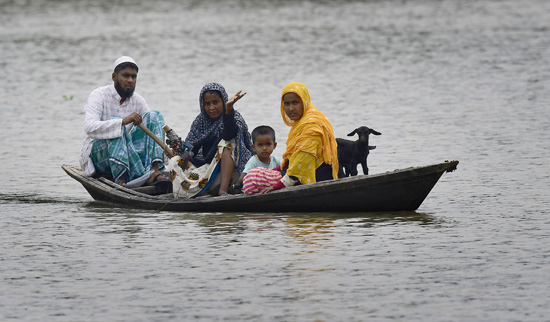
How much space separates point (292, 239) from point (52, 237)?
1704mm

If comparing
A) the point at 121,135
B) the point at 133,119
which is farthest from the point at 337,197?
the point at 121,135

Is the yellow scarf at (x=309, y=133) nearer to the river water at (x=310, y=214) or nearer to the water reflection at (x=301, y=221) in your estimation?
the water reflection at (x=301, y=221)

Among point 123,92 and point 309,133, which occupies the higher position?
point 123,92

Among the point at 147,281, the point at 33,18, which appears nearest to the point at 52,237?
the point at 147,281

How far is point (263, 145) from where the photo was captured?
7.70 metres

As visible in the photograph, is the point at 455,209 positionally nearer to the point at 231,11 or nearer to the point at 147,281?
the point at 147,281

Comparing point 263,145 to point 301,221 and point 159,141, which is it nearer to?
point 301,221

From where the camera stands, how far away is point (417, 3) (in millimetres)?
34781

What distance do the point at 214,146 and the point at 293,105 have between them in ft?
2.86

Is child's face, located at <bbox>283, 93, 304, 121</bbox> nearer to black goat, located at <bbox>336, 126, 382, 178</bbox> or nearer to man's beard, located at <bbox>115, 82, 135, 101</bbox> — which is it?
black goat, located at <bbox>336, 126, 382, 178</bbox>

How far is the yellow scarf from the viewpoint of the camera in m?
7.36

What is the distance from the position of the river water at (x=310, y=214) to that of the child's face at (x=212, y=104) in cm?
75

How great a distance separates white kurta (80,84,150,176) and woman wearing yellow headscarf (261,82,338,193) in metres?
1.55

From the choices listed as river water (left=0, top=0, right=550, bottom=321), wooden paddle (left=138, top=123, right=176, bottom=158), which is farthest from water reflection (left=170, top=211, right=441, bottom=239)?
wooden paddle (left=138, top=123, right=176, bottom=158)
